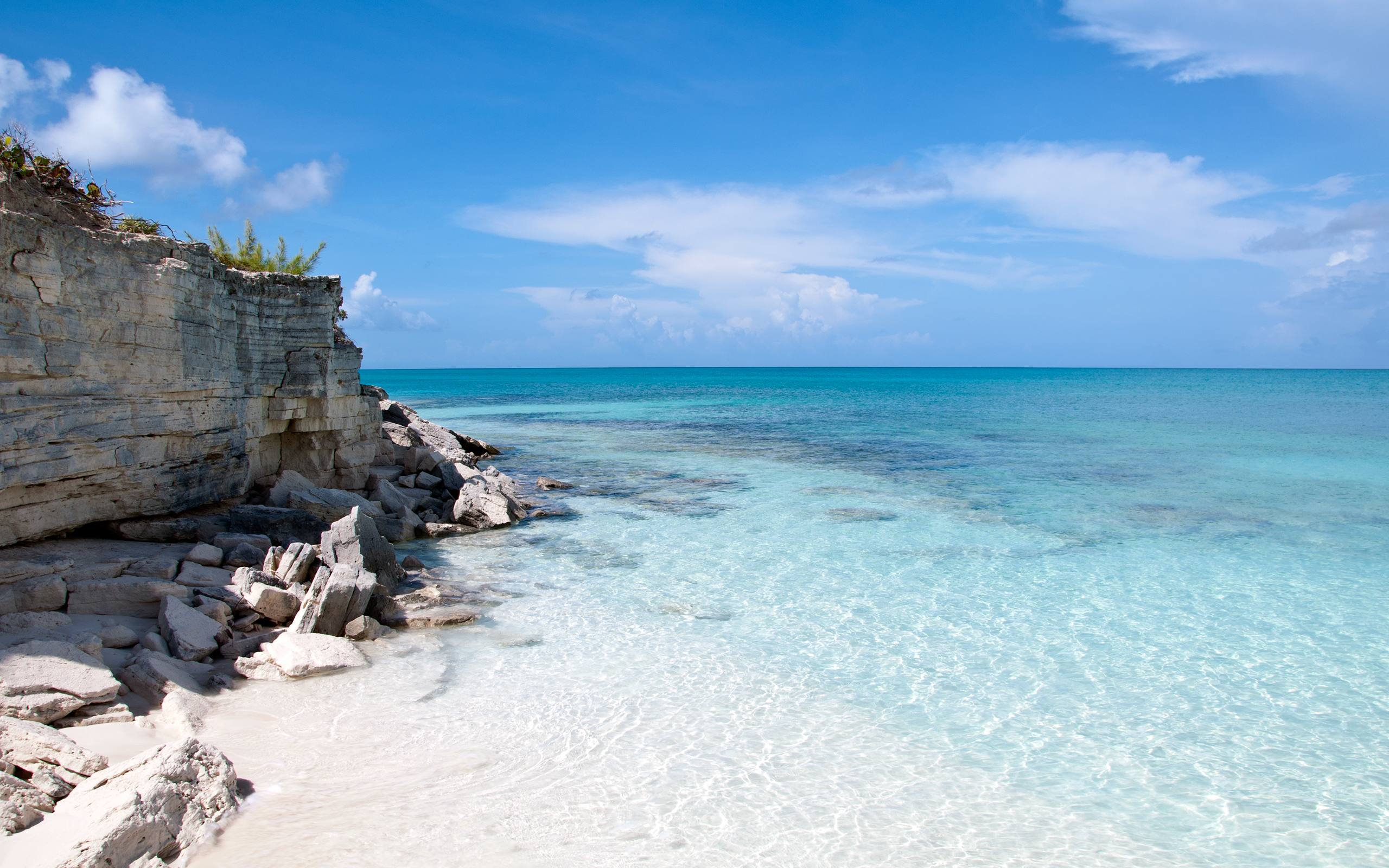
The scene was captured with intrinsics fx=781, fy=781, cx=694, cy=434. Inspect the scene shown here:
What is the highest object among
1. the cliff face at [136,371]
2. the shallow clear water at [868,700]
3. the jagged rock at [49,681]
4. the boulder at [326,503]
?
the cliff face at [136,371]

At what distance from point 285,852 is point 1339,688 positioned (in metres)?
9.15

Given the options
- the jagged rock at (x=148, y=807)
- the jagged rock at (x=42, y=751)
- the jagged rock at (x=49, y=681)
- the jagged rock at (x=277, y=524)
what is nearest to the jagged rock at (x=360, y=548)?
the jagged rock at (x=277, y=524)

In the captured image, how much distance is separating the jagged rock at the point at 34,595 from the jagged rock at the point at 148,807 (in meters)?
3.35

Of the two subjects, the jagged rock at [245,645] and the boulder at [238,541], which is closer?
the jagged rock at [245,645]

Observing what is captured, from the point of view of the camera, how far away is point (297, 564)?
9375 mm

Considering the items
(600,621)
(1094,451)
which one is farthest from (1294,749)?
(1094,451)

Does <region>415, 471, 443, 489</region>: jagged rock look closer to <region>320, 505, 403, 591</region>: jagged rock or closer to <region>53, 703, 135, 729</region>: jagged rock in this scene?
<region>320, 505, 403, 591</region>: jagged rock

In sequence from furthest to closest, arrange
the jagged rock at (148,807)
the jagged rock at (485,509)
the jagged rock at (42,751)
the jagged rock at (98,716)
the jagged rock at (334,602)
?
the jagged rock at (485,509), the jagged rock at (334,602), the jagged rock at (98,716), the jagged rock at (42,751), the jagged rock at (148,807)

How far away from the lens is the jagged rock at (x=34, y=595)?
7348 millimetres

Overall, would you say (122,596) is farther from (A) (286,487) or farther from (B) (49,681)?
(A) (286,487)

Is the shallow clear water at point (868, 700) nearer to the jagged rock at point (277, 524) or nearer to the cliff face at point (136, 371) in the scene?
the jagged rock at point (277, 524)

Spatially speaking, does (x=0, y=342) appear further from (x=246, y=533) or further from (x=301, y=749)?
(x=301, y=749)

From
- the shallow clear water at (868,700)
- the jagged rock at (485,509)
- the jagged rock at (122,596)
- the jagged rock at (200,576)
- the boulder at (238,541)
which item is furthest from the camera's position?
the jagged rock at (485,509)

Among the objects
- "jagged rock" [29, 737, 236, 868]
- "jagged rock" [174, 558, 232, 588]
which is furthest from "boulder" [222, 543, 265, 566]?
"jagged rock" [29, 737, 236, 868]
